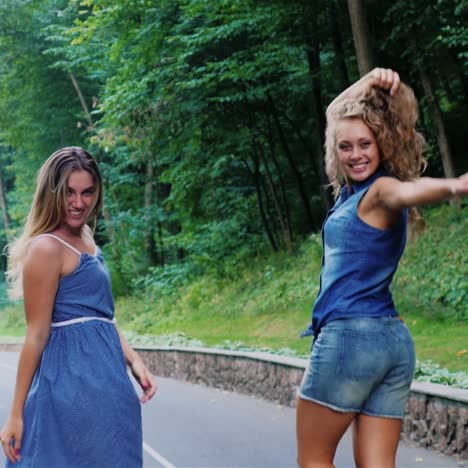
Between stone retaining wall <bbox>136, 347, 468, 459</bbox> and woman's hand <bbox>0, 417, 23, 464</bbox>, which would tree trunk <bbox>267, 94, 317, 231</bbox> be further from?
woman's hand <bbox>0, 417, 23, 464</bbox>

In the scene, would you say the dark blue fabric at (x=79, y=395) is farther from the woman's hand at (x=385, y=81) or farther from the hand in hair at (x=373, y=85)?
the woman's hand at (x=385, y=81)

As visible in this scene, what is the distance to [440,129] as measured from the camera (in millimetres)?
21891

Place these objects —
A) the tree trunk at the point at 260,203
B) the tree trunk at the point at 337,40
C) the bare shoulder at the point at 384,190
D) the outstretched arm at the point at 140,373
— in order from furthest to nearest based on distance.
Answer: the tree trunk at the point at 260,203, the tree trunk at the point at 337,40, the outstretched arm at the point at 140,373, the bare shoulder at the point at 384,190

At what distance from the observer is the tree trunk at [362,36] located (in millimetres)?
19422

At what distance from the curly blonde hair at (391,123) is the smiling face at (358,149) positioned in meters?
0.02

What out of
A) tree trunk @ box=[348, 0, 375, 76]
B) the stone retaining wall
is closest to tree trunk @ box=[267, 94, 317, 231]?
tree trunk @ box=[348, 0, 375, 76]

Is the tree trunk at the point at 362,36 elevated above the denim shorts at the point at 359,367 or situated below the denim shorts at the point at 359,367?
above

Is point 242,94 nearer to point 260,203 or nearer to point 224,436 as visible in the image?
point 260,203

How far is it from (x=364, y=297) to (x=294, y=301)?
18.5m

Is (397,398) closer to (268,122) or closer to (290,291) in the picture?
(290,291)

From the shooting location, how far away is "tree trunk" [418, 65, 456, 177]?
2158 centimetres

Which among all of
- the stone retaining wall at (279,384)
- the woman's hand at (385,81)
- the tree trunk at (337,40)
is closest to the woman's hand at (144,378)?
the woman's hand at (385,81)

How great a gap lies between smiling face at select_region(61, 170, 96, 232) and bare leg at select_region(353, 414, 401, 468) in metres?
1.39

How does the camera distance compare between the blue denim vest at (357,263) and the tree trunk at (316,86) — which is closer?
the blue denim vest at (357,263)
